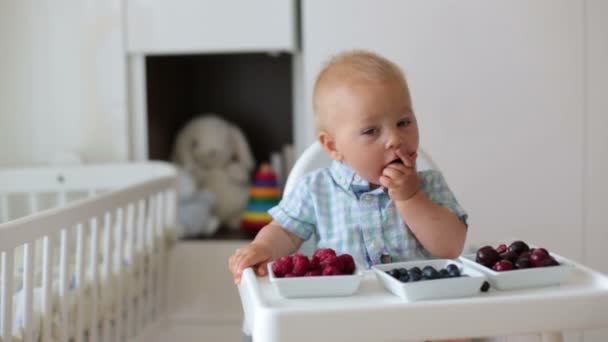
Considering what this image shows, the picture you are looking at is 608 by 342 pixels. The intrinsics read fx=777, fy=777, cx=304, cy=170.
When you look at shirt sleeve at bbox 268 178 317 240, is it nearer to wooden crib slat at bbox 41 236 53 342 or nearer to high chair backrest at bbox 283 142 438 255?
high chair backrest at bbox 283 142 438 255

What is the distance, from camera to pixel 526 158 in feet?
6.06

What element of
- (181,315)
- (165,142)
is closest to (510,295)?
(181,315)

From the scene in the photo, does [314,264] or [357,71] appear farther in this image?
[357,71]

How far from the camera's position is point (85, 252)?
4.77 ft

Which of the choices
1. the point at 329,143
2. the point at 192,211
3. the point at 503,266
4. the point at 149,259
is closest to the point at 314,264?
the point at 503,266

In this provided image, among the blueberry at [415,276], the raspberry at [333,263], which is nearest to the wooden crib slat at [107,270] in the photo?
the raspberry at [333,263]

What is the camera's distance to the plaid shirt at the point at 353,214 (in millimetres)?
1218

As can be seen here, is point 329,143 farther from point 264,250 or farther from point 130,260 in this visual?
point 130,260

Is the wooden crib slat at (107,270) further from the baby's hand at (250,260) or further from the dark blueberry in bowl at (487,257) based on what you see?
the dark blueberry in bowl at (487,257)

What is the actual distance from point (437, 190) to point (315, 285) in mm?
408

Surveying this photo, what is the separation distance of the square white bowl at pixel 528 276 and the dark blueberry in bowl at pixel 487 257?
24mm

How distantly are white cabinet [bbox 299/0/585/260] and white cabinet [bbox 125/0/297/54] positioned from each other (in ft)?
0.69

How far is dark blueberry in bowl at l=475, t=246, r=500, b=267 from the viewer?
3.20 ft

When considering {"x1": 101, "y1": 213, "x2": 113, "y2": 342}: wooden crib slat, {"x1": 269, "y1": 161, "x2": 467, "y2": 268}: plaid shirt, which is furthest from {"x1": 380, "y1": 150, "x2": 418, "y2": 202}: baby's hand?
{"x1": 101, "y1": 213, "x2": 113, "y2": 342}: wooden crib slat
